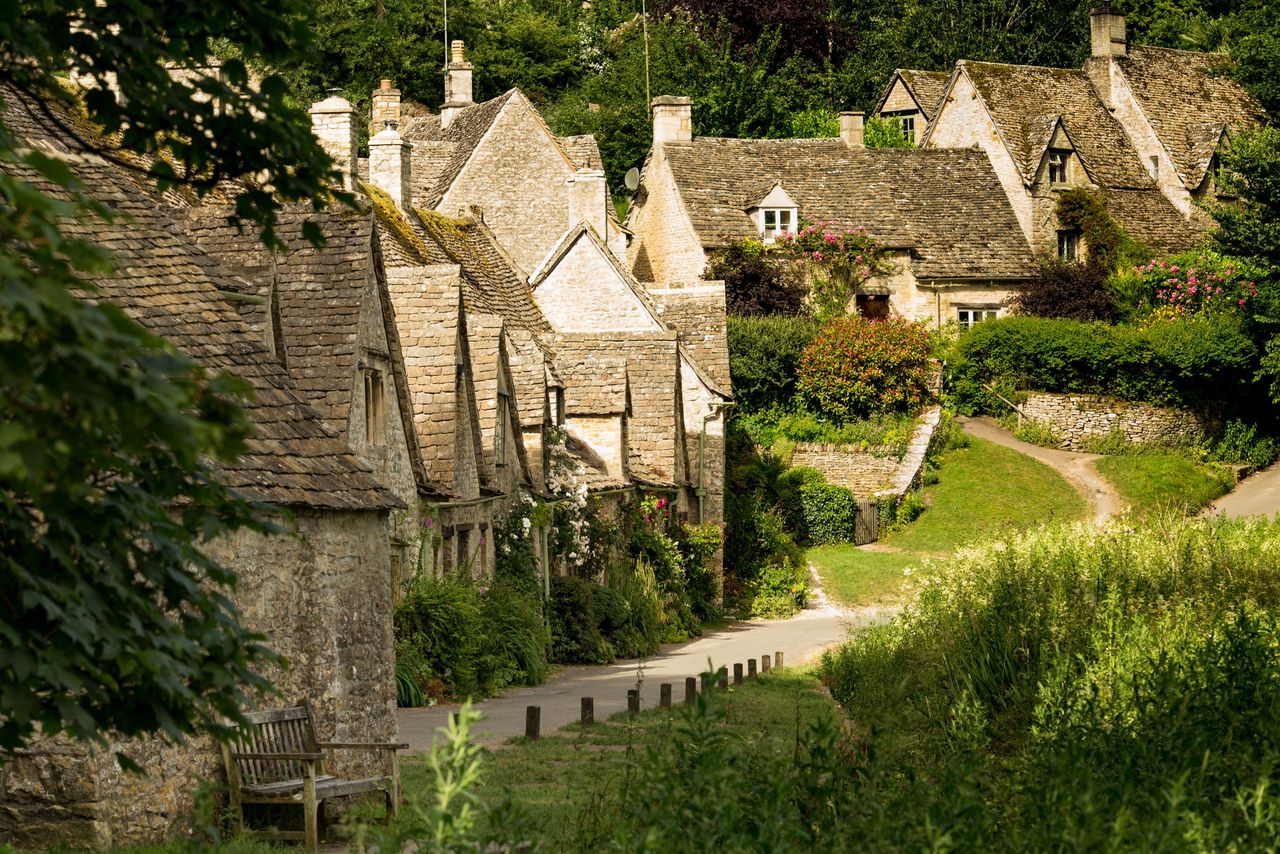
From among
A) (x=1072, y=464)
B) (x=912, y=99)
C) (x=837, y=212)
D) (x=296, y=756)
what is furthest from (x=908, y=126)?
(x=296, y=756)

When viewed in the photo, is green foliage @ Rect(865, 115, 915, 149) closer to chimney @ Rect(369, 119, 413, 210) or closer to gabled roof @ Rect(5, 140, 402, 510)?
chimney @ Rect(369, 119, 413, 210)

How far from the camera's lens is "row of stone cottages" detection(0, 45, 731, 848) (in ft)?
47.1

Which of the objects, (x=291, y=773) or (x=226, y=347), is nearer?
(x=291, y=773)

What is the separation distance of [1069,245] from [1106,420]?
1044 centimetres

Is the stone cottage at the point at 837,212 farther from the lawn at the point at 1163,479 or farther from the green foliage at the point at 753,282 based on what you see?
the lawn at the point at 1163,479

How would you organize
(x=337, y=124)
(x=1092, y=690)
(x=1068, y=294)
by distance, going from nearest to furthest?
(x=1092, y=690), (x=337, y=124), (x=1068, y=294)

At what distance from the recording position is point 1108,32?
67312 mm

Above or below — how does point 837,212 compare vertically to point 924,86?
below

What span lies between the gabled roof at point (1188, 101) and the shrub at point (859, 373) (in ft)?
59.7

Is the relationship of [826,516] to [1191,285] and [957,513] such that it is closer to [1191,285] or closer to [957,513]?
[957,513]

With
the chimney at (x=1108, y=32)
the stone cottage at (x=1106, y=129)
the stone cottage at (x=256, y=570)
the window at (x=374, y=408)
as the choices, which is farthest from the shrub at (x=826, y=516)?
the stone cottage at (x=256, y=570)

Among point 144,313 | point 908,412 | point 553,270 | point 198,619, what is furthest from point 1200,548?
point 908,412

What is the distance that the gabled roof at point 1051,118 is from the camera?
2473 inches

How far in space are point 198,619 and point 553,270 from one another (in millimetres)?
33987
